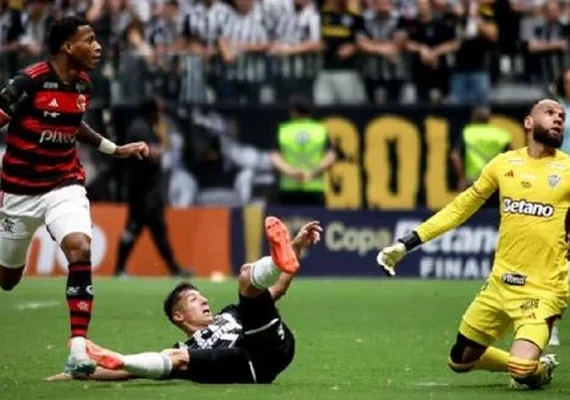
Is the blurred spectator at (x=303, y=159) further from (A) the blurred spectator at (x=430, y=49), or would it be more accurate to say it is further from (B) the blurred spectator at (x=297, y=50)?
(A) the blurred spectator at (x=430, y=49)

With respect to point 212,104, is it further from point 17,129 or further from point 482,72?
point 17,129

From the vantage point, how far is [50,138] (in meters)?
13.8

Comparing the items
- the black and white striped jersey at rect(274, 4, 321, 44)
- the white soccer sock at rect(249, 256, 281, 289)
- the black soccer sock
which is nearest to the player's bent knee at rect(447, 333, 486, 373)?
the white soccer sock at rect(249, 256, 281, 289)

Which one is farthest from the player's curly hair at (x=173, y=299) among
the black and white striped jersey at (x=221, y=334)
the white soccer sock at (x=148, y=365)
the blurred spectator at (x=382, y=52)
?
the blurred spectator at (x=382, y=52)

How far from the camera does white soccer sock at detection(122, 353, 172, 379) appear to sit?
1246 cm

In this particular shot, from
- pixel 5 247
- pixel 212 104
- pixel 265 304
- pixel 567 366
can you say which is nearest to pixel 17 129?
pixel 5 247

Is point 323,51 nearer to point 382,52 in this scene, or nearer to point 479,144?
point 382,52

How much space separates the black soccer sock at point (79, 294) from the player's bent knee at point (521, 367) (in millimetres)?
2899

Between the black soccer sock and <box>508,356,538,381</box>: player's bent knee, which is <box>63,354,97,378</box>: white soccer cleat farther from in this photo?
<box>508,356,538,381</box>: player's bent knee

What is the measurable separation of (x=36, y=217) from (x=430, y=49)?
47.7 feet

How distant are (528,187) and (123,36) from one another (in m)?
15.5

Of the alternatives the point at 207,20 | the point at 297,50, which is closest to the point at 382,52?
the point at 297,50

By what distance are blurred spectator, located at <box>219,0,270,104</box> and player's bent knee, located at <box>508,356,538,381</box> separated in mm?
15346

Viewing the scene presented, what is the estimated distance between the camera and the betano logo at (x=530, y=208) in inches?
517
